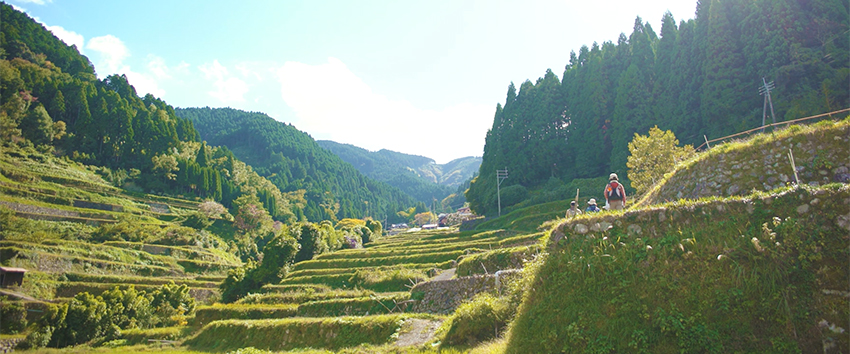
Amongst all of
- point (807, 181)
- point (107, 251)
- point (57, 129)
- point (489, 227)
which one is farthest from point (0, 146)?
point (807, 181)

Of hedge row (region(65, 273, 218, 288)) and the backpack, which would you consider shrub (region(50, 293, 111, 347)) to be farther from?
the backpack

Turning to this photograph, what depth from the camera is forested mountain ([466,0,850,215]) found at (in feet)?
106

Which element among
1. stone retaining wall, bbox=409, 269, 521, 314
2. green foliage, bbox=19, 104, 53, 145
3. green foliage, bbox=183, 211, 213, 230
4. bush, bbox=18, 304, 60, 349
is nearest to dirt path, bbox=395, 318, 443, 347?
stone retaining wall, bbox=409, 269, 521, 314

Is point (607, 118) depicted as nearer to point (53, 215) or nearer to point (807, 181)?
point (807, 181)

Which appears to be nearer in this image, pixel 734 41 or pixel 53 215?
pixel 734 41

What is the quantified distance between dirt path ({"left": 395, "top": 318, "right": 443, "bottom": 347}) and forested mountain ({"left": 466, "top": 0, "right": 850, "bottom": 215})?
109 ft

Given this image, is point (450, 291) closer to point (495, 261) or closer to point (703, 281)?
point (495, 261)

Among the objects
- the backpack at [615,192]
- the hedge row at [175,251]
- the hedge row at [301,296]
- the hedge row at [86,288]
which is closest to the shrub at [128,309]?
the hedge row at [86,288]

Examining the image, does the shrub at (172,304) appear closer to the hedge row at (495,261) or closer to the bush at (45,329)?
the bush at (45,329)

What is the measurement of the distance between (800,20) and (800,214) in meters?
40.1

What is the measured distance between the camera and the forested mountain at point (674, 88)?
106ft

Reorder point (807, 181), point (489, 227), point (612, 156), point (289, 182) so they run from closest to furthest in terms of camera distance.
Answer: point (807, 181), point (612, 156), point (489, 227), point (289, 182)

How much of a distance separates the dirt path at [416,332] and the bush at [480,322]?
1.62 metres

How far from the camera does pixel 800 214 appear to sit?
6.00 m
